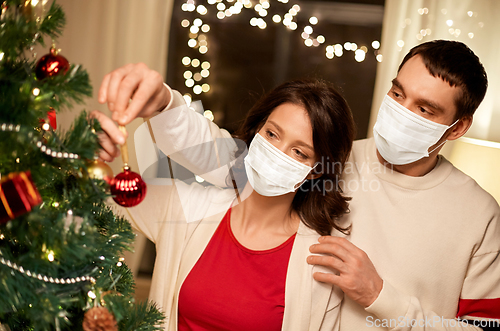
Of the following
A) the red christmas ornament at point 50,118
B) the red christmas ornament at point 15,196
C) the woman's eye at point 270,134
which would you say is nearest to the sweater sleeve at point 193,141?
the woman's eye at point 270,134

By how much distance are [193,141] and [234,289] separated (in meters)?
0.45

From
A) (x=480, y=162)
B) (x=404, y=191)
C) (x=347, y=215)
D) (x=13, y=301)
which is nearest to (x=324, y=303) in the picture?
(x=347, y=215)

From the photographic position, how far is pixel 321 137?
113cm

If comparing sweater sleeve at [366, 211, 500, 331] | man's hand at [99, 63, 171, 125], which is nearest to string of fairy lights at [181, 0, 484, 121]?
sweater sleeve at [366, 211, 500, 331]

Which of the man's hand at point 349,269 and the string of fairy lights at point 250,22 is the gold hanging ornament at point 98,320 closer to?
the man's hand at point 349,269

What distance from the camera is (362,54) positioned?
257cm

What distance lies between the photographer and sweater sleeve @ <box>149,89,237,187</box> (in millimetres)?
984

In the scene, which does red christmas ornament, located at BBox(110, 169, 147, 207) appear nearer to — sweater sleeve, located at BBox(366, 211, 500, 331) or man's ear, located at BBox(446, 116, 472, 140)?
sweater sleeve, located at BBox(366, 211, 500, 331)

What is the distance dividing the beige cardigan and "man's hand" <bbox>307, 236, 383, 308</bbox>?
6 centimetres

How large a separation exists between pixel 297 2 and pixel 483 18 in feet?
3.55

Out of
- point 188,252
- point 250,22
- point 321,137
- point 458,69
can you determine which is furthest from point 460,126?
point 250,22

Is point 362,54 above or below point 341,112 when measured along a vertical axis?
above

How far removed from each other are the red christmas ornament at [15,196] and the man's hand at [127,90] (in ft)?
0.61

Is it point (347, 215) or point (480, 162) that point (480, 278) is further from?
point (480, 162)
